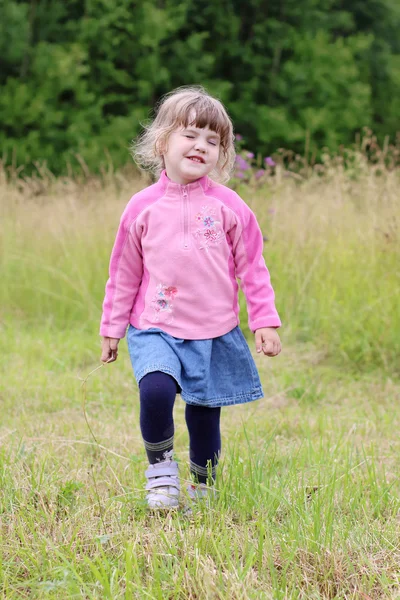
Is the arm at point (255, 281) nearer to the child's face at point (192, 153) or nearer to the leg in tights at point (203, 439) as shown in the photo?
the child's face at point (192, 153)

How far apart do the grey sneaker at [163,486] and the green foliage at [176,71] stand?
35.9 ft

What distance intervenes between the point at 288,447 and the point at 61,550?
138 cm

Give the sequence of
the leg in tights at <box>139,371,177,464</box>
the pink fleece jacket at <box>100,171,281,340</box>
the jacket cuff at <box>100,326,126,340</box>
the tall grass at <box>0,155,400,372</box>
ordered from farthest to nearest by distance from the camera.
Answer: the tall grass at <box>0,155,400,372</box> → the jacket cuff at <box>100,326,126,340</box> → the pink fleece jacket at <box>100,171,281,340</box> → the leg in tights at <box>139,371,177,464</box>

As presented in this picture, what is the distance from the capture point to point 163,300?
7.88 feet

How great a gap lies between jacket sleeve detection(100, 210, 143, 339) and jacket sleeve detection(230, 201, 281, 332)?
0.32 meters

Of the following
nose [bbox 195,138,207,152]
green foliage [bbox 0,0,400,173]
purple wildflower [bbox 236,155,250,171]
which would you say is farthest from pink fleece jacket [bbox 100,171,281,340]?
green foliage [bbox 0,0,400,173]

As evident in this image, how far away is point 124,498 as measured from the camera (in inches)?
96.8

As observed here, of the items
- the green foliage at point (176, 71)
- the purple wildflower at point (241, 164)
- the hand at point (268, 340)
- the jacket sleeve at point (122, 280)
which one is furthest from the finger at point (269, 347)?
the green foliage at point (176, 71)

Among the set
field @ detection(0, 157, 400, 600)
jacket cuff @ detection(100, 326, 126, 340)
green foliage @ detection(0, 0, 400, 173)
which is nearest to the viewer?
field @ detection(0, 157, 400, 600)

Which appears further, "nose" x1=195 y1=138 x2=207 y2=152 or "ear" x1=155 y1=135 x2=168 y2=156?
"ear" x1=155 y1=135 x2=168 y2=156

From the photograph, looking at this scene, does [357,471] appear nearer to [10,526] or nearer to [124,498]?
[124,498]

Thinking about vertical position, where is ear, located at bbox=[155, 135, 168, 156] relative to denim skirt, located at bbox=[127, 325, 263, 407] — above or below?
above

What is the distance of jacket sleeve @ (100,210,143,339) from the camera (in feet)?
8.11

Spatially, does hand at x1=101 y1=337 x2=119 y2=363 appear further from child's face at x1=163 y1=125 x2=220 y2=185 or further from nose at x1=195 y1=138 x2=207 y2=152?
nose at x1=195 y1=138 x2=207 y2=152
